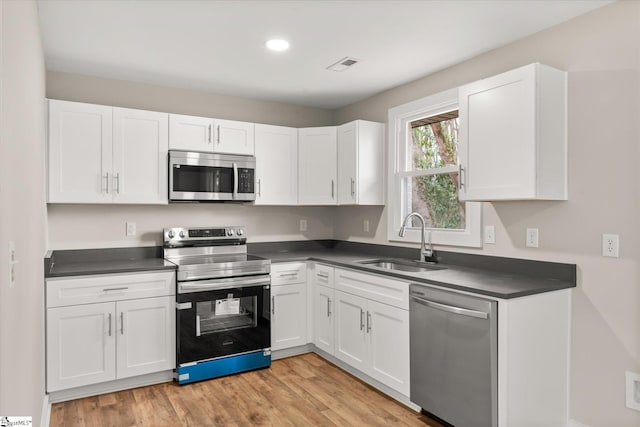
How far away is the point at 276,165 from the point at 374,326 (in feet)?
5.92

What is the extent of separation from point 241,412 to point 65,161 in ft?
7.19

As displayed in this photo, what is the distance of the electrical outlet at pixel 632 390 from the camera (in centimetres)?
220

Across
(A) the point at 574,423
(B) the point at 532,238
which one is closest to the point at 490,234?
(B) the point at 532,238

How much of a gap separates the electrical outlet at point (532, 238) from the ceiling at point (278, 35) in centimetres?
124

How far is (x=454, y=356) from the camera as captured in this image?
2414 mm

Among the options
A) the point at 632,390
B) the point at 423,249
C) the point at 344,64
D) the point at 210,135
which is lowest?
the point at 632,390

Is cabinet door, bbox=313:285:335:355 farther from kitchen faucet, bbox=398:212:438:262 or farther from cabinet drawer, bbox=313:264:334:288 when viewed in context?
kitchen faucet, bbox=398:212:438:262

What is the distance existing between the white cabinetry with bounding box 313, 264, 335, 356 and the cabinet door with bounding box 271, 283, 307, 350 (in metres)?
0.10

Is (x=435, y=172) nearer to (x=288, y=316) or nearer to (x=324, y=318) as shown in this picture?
(x=324, y=318)

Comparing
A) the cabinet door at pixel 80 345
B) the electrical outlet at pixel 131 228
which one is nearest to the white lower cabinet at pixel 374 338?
the cabinet door at pixel 80 345

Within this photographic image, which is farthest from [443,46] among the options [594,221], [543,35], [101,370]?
[101,370]

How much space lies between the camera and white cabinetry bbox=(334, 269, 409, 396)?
2.83 meters

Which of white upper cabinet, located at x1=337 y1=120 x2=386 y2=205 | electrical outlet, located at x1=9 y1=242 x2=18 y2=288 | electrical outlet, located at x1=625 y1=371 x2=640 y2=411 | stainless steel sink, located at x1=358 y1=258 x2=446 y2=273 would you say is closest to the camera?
electrical outlet, located at x1=9 y1=242 x2=18 y2=288

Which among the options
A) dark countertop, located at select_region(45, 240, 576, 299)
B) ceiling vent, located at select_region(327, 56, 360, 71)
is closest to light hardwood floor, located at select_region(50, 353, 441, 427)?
dark countertop, located at select_region(45, 240, 576, 299)
